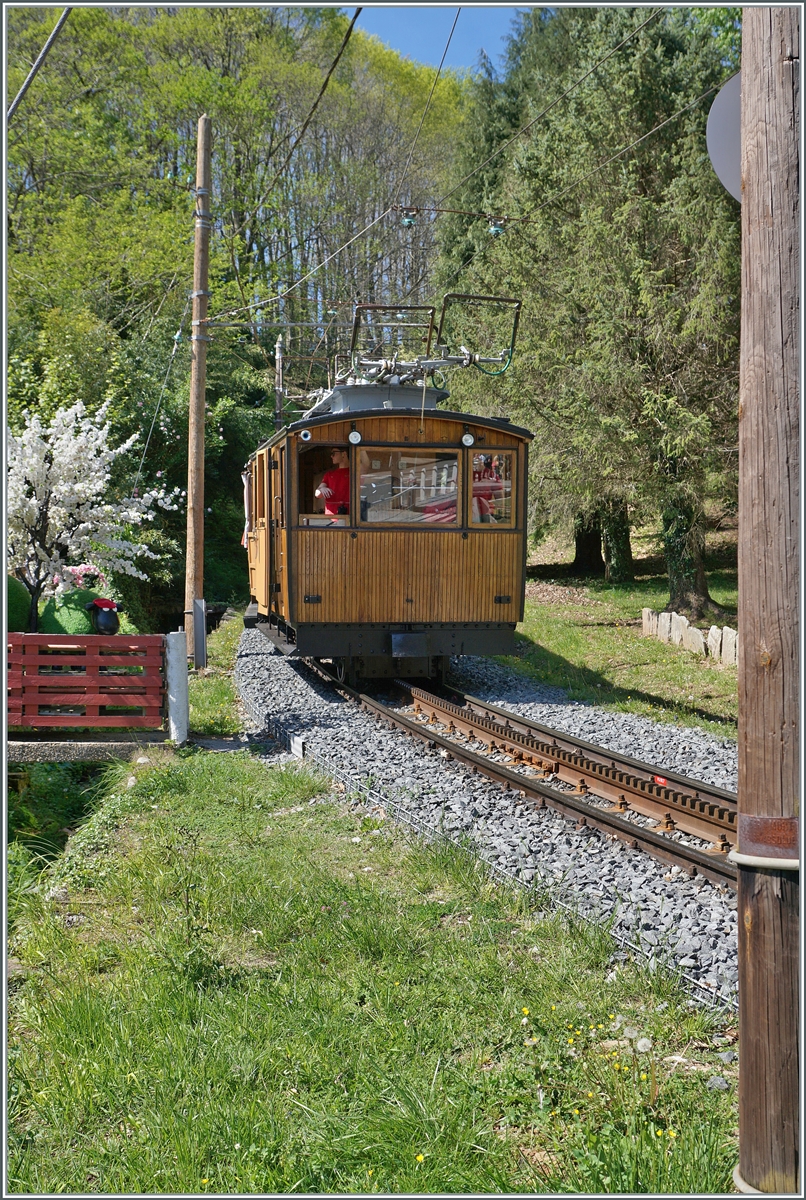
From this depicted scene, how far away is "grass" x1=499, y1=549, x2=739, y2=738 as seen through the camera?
37.2ft

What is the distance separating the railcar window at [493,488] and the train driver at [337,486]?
1.51m

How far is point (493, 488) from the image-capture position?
1167 centimetres

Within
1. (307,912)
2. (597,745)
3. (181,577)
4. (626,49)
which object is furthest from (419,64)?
(307,912)

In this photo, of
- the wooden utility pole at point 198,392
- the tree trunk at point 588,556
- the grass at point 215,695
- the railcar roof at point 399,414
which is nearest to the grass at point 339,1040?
the grass at point 215,695

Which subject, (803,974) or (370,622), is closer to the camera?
(803,974)

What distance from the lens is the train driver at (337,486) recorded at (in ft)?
36.7

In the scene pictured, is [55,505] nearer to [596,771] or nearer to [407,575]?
[407,575]

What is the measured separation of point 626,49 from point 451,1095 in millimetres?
21784

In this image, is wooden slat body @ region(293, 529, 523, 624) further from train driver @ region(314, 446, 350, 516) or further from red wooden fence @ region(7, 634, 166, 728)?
red wooden fence @ region(7, 634, 166, 728)

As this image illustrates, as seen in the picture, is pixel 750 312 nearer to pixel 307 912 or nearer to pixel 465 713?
pixel 307 912

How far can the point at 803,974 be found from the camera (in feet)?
8.24

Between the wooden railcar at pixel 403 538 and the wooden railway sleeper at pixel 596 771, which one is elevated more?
the wooden railcar at pixel 403 538

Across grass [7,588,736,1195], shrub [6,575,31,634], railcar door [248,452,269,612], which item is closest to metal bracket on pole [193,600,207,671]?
railcar door [248,452,269,612]

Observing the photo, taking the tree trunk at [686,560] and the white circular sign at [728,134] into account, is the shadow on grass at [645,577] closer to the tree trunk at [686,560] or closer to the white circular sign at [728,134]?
the tree trunk at [686,560]
